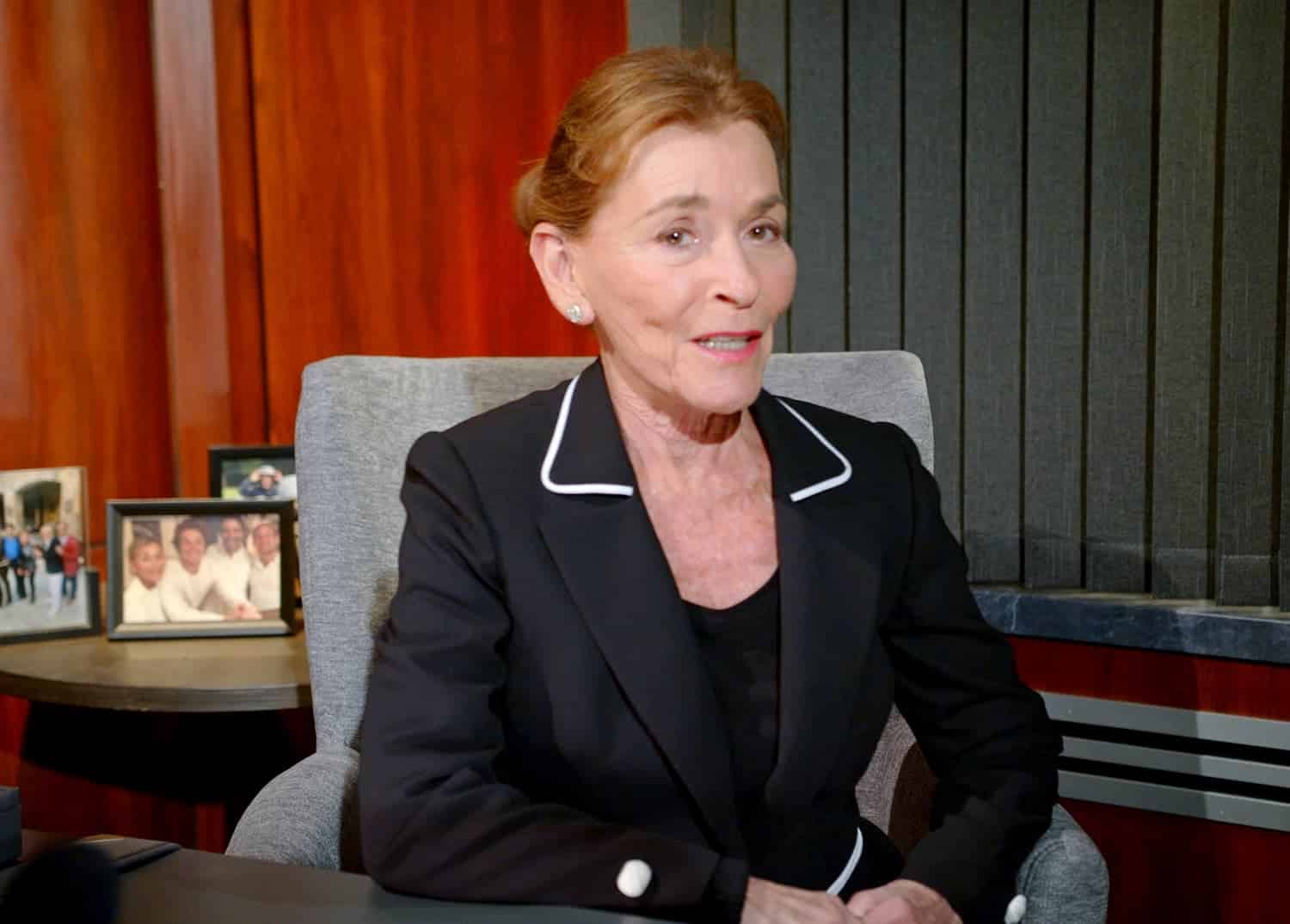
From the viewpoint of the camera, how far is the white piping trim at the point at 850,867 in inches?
53.6

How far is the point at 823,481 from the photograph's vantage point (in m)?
1.42

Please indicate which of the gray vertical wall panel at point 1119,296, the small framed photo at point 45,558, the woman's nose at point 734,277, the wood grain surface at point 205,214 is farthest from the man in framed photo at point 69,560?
the gray vertical wall panel at point 1119,296

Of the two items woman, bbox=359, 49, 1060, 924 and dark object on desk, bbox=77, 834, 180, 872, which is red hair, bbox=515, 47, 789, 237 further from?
dark object on desk, bbox=77, 834, 180, 872

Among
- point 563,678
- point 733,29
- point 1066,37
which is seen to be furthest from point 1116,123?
point 563,678

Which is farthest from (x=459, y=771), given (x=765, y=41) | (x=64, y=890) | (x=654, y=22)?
(x=654, y=22)

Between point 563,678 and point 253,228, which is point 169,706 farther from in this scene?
point 253,228

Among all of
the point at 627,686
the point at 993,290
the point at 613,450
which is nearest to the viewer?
the point at 627,686

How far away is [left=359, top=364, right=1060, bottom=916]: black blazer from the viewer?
1.12 m

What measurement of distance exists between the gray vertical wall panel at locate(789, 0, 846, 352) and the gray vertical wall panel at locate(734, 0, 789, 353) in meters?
0.02

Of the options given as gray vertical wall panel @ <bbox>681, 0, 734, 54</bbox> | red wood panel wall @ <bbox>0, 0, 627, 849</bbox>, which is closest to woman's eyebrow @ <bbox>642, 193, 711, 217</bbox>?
gray vertical wall panel @ <bbox>681, 0, 734, 54</bbox>

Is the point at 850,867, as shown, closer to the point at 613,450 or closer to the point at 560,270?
the point at 613,450

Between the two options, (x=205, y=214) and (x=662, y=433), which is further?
(x=205, y=214)

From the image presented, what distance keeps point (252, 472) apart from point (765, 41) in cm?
123

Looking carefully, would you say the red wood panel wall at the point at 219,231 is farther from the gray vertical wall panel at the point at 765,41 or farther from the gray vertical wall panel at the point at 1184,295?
the gray vertical wall panel at the point at 1184,295
